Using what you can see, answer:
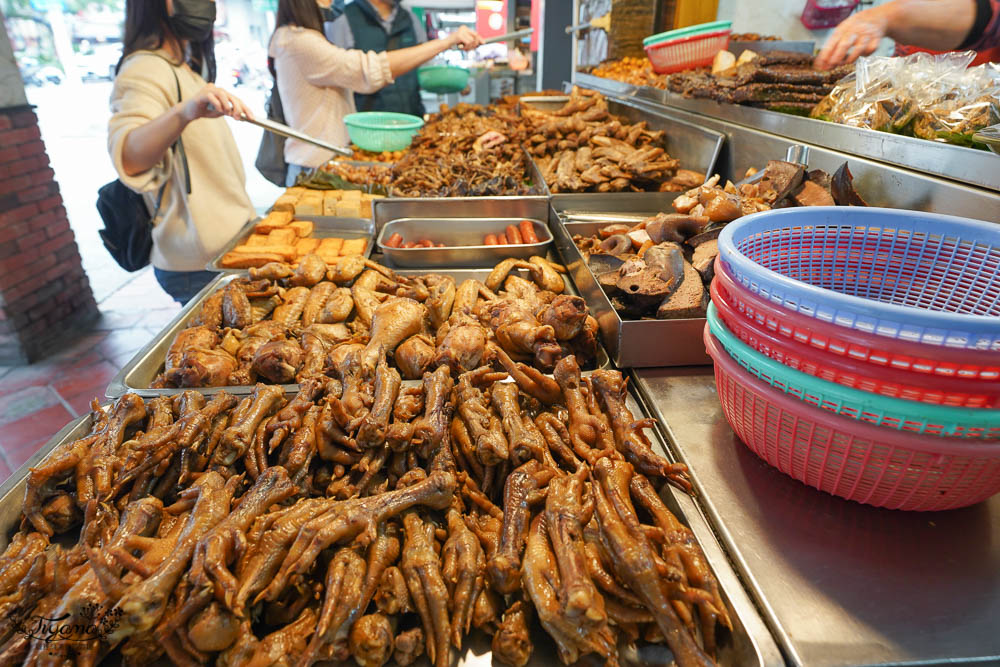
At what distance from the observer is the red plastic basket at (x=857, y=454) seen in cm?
122

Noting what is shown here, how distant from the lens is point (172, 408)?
1.88 m

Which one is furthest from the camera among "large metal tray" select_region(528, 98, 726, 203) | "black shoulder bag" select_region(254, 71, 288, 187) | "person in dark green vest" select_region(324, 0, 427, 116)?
"person in dark green vest" select_region(324, 0, 427, 116)

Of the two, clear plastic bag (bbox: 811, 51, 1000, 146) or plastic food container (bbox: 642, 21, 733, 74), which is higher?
plastic food container (bbox: 642, 21, 733, 74)

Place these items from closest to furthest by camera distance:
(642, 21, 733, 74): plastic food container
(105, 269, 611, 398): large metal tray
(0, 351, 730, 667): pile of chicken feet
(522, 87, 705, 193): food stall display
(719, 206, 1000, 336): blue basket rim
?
(719, 206, 1000, 336): blue basket rim, (0, 351, 730, 667): pile of chicken feet, (105, 269, 611, 398): large metal tray, (522, 87, 705, 193): food stall display, (642, 21, 733, 74): plastic food container

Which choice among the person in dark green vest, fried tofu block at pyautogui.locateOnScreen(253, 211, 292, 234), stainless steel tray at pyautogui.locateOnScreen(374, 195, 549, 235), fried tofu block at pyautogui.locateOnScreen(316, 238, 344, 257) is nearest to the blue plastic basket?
stainless steel tray at pyautogui.locateOnScreen(374, 195, 549, 235)

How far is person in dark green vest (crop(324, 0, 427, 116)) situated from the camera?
6883 mm

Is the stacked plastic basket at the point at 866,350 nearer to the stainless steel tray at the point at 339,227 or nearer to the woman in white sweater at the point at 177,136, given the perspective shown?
the stainless steel tray at the point at 339,227

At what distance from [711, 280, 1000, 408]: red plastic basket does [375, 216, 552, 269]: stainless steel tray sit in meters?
1.91

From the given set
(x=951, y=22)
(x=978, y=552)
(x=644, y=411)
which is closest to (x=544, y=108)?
(x=951, y=22)

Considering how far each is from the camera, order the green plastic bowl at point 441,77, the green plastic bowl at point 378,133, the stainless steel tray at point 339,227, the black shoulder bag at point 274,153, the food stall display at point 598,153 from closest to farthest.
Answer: the food stall display at point 598,153
the stainless steel tray at point 339,227
the green plastic bowl at point 378,133
the black shoulder bag at point 274,153
the green plastic bowl at point 441,77

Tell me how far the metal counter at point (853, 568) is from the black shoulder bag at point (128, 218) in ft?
13.6

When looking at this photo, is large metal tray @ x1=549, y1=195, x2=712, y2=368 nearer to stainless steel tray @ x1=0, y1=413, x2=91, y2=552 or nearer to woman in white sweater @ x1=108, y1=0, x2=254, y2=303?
stainless steel tray @ x1=0, y1=413, x2=91, y2=552

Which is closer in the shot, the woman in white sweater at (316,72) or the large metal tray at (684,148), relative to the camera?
the large metal tray at (684,148)

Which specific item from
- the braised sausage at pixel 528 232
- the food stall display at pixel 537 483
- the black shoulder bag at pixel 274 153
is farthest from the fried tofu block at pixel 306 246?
the black shoulder bag at pixel 274 153
